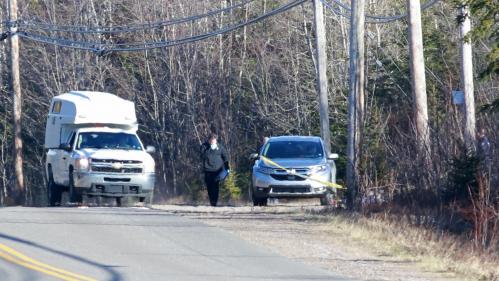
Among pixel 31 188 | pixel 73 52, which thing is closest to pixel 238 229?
pixel 73 52

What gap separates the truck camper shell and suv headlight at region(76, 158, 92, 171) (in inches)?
77.8

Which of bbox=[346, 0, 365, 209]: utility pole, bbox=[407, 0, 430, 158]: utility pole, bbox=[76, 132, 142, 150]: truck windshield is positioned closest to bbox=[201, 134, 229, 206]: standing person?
bbox=[76, 132, 142, 150]: truck windshield

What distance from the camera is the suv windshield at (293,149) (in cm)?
2597

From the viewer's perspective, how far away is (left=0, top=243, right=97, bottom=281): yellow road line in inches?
489

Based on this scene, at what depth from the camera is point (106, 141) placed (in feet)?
87.2

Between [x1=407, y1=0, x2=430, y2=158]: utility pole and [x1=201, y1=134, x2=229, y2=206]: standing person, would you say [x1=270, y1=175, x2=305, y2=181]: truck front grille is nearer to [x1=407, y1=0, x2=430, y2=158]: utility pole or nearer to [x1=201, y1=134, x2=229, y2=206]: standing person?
[x1=201, y1=134, x2=229, y2=206]: standing person

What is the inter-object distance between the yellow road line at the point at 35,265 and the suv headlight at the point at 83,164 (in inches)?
417

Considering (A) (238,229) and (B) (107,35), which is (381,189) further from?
(B) (107,35)

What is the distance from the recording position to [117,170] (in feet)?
84.1

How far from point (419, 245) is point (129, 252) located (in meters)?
4.56

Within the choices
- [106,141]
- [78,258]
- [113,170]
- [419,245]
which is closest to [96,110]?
[106,141]

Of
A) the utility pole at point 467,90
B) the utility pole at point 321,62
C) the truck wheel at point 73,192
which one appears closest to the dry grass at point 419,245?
the utility pole at point 467,90

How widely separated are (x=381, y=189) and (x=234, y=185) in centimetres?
1308

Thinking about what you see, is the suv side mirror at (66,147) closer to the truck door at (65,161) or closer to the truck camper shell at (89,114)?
the truck door at (65,161)
